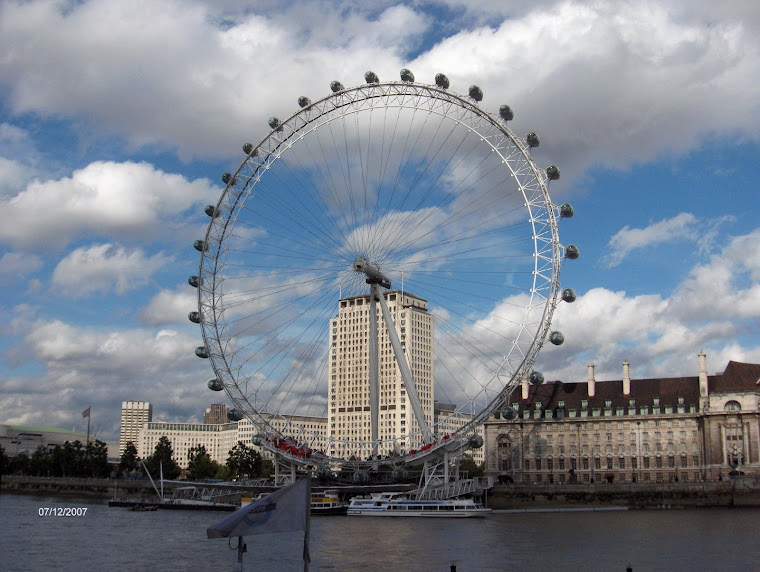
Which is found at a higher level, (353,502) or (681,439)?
(681,439)

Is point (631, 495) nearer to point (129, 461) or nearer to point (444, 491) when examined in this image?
point (444, 491)

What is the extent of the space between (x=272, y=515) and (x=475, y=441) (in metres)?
67.1

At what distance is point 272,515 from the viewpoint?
21.2 meters

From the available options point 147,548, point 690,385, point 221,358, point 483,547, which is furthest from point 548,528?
point 690,385

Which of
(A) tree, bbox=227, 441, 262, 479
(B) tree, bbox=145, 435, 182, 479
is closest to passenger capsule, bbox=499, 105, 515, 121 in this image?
(A) tree, bbox=227, 441, 262, 479

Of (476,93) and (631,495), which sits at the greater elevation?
(476,93)

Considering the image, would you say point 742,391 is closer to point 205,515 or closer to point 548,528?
point 548,528

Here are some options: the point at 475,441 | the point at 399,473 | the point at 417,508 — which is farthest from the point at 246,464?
the point at 475,441

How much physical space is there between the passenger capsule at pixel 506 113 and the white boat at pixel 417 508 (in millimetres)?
39012

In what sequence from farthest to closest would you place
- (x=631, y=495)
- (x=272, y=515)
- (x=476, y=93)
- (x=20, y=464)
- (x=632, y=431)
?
(x=20, y=464) → (x=632, y=431) → (x=631, y=495) → (x=476, y=93) → (x=272, y=515)

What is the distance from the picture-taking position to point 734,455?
362 feet

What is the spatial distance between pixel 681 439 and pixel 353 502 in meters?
52.2

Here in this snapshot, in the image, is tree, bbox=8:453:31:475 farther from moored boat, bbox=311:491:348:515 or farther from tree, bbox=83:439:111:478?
moored boat, bbox=311:491:348:515

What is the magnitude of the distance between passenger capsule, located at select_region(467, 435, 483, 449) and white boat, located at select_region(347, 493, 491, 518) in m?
5.91
